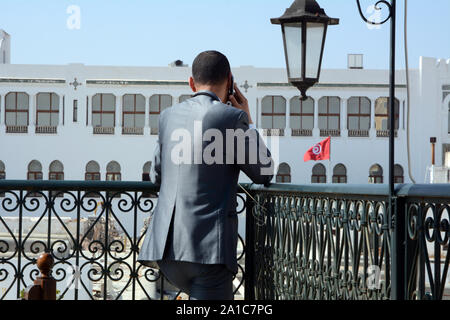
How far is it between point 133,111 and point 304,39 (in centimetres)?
2881

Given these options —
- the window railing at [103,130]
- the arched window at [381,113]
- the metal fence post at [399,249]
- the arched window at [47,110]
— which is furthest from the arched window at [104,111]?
the metal fence post at [399,249]

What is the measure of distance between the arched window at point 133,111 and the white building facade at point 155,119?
5 cm

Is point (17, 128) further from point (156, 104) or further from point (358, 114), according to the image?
point (358, 114)

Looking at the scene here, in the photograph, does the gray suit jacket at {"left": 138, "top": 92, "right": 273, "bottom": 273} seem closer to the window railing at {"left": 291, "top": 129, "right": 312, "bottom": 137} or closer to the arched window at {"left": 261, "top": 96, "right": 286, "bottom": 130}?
the window railing at {"left": 291, "top": 129, "right": 312, "bottom": 137}

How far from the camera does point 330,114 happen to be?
34656 mm

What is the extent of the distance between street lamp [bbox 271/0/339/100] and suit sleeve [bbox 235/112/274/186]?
345 centimetres

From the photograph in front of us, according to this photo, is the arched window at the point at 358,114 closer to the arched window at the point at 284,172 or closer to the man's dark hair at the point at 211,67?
the arched window at the point at 284,172

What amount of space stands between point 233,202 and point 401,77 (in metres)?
32.8

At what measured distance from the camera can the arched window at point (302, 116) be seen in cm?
3425

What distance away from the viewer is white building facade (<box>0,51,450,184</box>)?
33.7 meters

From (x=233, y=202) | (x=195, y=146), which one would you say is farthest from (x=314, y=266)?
(x=195, y=146)

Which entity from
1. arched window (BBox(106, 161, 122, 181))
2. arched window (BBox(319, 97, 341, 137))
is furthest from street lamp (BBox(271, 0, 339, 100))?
arched window (BBox(319, 97, 341, 137))

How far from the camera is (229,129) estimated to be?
2.77m
